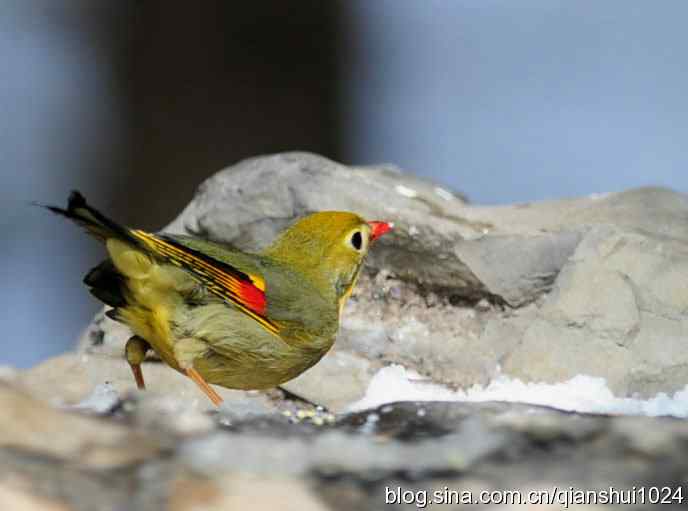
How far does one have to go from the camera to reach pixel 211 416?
223 centimetres

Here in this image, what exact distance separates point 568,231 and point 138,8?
3.56 metres

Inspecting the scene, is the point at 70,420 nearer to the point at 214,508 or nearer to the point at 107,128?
the point at 214,508

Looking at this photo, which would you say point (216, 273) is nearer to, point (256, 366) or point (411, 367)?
point (256, 366)

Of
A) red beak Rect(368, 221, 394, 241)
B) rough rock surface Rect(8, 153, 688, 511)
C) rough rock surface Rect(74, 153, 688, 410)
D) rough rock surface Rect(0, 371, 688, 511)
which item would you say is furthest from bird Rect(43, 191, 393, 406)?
rough rock surface Rect(0, 371, 688, 511)

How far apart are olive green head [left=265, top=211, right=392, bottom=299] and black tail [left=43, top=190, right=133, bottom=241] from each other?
1.90 ft

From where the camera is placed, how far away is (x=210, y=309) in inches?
114

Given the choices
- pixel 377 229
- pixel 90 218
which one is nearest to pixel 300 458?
pixel 90 218

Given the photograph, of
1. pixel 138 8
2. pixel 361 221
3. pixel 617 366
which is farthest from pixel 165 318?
pixel 138 8

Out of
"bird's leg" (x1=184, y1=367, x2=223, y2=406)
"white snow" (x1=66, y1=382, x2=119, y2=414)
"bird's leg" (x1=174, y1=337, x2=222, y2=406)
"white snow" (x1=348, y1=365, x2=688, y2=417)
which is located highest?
"white snow" (x1=66, y1=382, x2=119, y2=414)

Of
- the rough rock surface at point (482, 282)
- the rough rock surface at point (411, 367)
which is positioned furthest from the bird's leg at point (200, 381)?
the rough rock surface at point (482, 282)

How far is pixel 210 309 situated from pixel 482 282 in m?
1.00

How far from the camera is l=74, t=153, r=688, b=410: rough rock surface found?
3.35 metres

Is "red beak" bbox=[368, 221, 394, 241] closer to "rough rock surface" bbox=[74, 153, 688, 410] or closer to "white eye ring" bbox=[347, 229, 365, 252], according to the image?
"white eye ring" bbox=[347, 229, 365, 252]

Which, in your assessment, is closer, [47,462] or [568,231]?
[47,462]
